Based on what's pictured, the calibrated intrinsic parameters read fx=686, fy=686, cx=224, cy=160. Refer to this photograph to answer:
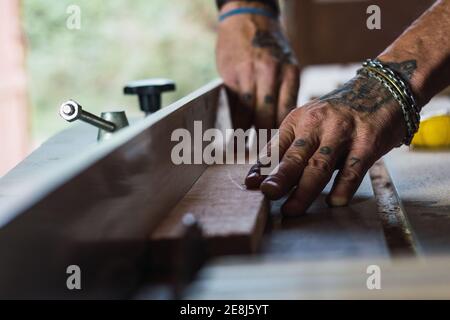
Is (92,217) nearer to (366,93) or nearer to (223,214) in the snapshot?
(223,214)

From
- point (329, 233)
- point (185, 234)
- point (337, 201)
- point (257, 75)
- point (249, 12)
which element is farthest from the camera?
point (249, 12)

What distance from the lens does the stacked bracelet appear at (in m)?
1.27

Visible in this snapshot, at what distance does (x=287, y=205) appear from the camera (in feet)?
3.63

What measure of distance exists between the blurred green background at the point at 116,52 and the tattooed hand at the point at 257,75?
8842 mm

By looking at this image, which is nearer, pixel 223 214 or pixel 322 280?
pixel 322 280

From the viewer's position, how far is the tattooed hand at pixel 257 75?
6.12ft

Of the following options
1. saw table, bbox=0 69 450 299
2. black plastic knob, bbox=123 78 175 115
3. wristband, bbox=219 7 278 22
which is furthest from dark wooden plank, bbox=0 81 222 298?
wristband, bbox=219 7 278 22

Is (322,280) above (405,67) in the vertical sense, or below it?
below

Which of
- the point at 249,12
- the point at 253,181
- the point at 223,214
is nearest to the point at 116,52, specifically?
the point at 249,12

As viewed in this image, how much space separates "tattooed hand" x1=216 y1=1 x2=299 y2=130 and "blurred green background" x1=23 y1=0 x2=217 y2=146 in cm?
884

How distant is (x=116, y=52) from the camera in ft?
37.4

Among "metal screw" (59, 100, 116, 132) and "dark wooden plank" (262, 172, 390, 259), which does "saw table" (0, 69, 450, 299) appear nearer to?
"dark wooden plank" (262, 172, 390, 259)

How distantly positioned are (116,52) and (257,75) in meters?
9.83
